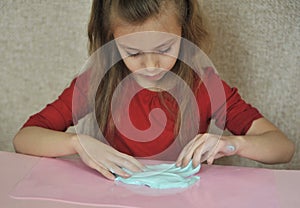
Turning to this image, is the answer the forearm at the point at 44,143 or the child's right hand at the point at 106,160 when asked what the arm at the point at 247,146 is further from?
the forearm at the point at 44,143

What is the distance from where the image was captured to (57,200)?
0.80 meters

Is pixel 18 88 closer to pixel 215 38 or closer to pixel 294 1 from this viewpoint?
pixel 215 38

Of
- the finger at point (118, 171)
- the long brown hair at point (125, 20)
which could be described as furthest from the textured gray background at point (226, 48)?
the finger at point (118, 171)

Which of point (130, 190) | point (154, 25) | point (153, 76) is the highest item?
point (154, 25)

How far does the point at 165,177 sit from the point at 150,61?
0.20m

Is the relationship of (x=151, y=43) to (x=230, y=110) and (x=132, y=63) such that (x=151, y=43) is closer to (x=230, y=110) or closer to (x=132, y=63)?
(x=132, y=63)

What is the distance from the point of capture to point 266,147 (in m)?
0.97

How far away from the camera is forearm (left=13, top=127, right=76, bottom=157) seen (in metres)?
0.97

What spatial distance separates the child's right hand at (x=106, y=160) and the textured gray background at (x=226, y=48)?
1.40 feet

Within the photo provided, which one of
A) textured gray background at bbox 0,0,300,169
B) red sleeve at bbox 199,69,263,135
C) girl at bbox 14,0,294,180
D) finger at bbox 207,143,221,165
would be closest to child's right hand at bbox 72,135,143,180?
girl at bbox 14,0,294,180

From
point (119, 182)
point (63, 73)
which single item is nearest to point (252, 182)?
point (119, 182)

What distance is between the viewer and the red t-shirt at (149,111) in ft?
3.47

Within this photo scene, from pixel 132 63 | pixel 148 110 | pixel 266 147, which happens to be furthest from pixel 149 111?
pixel 266 147

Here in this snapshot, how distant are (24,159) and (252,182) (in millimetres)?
390
